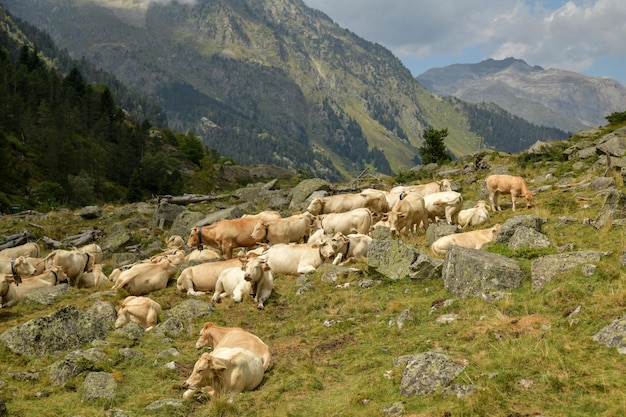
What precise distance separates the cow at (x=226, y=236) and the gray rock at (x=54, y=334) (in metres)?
8.90

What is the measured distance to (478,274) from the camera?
12.9 metres

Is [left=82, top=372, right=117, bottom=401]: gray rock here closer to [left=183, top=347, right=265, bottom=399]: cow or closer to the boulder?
[left=183, top=347, right=265, bottom=399]: cow

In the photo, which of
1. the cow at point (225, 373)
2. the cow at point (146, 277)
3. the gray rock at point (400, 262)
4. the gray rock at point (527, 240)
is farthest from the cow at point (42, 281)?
the gray rock at point (527, 240)

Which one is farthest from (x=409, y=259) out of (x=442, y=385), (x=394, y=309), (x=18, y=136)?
(x=18, y=136)

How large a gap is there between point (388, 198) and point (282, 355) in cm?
1782

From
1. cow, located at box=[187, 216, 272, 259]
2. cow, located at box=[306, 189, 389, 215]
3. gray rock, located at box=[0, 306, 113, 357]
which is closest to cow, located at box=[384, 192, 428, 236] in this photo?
cow, located at box=[306, 189, 389, 215]

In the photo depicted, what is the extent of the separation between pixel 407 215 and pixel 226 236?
826cm

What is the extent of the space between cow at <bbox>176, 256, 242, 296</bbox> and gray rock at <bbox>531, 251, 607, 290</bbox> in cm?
988

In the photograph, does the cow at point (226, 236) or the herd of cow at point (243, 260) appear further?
the cow at point (226, 236)

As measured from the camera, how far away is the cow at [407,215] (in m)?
22.5

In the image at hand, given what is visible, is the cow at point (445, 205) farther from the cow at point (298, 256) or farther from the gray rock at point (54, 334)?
the gray rock at point (54, 334)

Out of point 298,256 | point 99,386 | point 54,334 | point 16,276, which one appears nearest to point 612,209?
point 298,256

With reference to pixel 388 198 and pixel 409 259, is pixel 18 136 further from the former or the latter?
pixel 409 259

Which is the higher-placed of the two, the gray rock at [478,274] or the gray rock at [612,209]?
the gray rock at [612,209]
